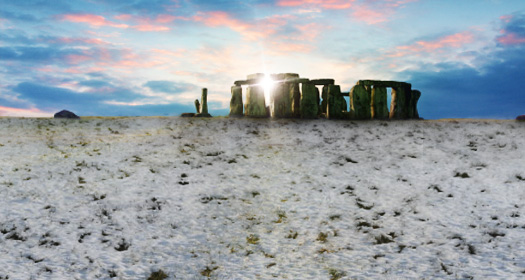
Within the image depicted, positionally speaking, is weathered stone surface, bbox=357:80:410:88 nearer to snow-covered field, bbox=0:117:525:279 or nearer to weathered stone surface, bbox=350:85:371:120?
weathered stone surface, bbox=350:85:371:120

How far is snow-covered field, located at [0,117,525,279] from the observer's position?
8.28 meters

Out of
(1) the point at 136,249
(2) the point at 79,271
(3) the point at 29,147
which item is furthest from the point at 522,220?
(3) the point at 29,147

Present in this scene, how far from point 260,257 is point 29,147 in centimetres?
1231

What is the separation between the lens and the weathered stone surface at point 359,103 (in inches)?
901

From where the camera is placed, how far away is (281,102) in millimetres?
23203

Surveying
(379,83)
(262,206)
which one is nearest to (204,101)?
(379,83)

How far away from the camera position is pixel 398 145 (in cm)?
1720

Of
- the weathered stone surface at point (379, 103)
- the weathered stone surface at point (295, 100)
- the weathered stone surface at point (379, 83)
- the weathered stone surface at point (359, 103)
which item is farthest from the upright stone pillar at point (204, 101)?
the weathered stone surface at point (379, 103)

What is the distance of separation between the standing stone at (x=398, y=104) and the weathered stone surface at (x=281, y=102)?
592 centimetres

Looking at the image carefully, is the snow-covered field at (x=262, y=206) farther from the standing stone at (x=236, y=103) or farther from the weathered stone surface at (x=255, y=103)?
the standing stone at (x=236, y=103)

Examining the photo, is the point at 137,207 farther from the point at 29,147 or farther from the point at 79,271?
the point at 29,147

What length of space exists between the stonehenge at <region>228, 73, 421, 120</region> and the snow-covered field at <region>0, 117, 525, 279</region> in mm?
4366

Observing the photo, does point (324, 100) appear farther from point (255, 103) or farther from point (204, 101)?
point (204, 101)

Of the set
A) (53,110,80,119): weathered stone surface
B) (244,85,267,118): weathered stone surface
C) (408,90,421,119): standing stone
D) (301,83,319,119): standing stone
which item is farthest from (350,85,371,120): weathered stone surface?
(53,110,80,119): weathered stone surface
